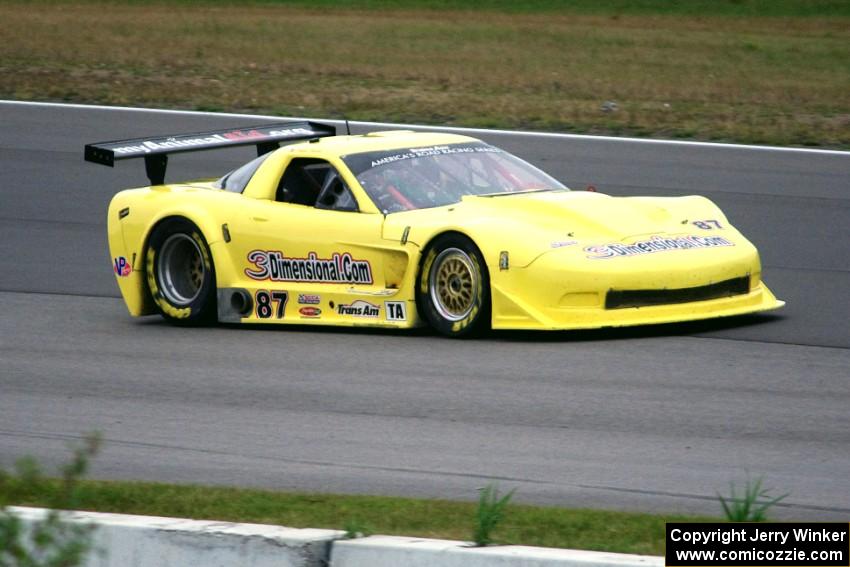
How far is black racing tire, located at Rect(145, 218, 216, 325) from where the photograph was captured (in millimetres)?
10969

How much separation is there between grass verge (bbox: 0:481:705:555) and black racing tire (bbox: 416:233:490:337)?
3.35m

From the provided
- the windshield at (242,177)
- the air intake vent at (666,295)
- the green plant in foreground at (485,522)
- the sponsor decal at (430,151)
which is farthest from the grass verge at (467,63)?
the green plant in foreground at (485,522)

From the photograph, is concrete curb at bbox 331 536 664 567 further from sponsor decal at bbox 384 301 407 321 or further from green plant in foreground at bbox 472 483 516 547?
sponsor decal at bbox 384 301 407 321

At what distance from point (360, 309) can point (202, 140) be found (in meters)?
2.29

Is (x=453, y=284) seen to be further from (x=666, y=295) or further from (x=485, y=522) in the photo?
(x=485, y=522)

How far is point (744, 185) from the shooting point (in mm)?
15234

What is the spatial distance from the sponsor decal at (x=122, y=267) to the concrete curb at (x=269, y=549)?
6152mm

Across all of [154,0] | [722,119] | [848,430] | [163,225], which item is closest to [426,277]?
[163,225]

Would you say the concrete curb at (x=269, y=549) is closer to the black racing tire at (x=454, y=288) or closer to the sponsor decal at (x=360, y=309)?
the black racing tire at (x=454, y=288)

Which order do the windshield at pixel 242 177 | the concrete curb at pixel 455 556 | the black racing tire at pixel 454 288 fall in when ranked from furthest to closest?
the windshield at pixel 242 177, the black racing tire at pixel 454 288, the concrete curb at pixel 455 556

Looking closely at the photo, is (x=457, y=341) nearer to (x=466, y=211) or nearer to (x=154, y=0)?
(x=466, y=211)

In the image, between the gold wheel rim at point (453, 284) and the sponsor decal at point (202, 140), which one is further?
the sponsor decal at point (202, 140)

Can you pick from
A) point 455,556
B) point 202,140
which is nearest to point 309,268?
point 202,140

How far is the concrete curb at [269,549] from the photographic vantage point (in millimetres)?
4945
